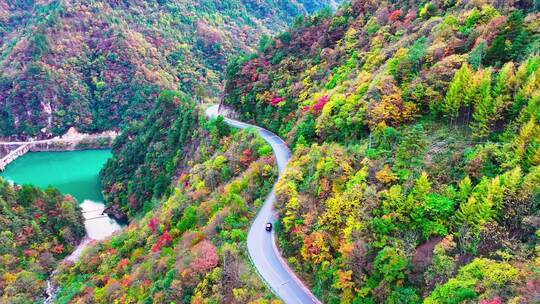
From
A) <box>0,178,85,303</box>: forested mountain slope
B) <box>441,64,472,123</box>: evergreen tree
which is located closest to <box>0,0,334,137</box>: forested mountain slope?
<box>0,178,85,303</box>: forested mountain slope

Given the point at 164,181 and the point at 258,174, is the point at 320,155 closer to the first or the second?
the point at 258,174

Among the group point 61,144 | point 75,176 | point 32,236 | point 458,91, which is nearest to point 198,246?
point 458,91

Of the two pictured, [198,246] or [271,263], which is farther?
[198,246]

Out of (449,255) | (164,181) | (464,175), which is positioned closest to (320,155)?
(464,175)

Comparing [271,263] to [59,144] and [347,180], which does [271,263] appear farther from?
[59,144]

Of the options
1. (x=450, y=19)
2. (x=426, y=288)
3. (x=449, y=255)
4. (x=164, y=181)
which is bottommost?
(x=164, y=181)

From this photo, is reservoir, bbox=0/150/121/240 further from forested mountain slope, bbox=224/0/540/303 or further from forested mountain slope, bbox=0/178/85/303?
forested mountain slope, bbox=224/0/540/303
